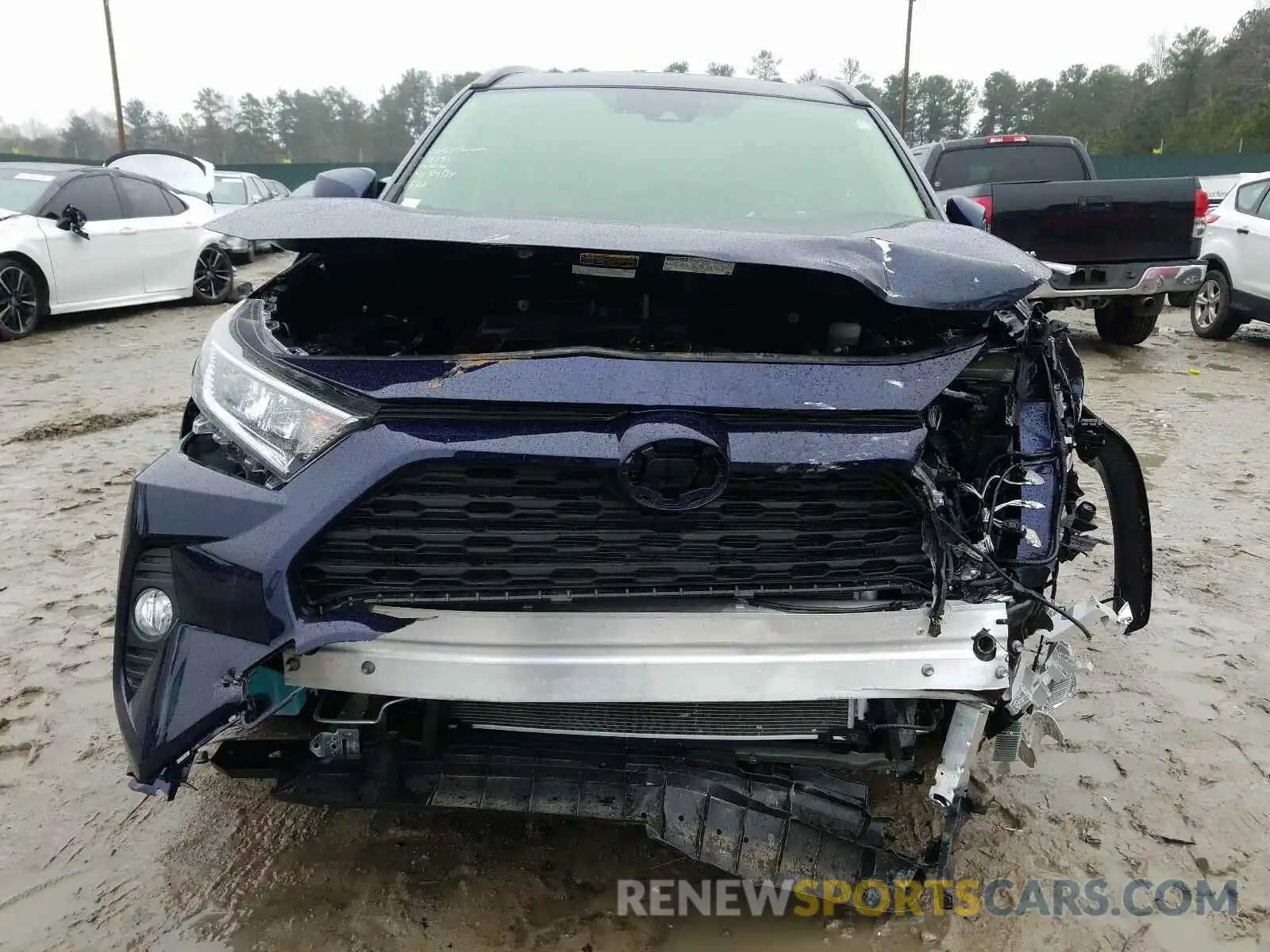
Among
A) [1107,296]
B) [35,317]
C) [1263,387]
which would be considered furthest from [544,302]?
[35,317]

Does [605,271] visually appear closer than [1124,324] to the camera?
Yes

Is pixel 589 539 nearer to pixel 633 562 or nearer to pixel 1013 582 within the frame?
pixel 633 562

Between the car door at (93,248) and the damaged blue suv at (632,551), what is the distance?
7.50 m

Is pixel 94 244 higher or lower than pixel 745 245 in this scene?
lower

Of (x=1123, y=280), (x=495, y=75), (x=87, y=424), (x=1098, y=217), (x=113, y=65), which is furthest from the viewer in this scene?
(x=113, y=65)

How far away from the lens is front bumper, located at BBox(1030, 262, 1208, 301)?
7.19m

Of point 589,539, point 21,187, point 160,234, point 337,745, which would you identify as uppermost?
point 21,187

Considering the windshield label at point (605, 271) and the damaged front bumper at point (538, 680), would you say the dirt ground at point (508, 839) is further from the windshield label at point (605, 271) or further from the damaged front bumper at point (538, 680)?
the windshield label at point (605, 271)

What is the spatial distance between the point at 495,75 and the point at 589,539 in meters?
2.54

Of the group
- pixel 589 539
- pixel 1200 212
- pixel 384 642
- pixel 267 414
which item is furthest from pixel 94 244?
pixel 1200 212

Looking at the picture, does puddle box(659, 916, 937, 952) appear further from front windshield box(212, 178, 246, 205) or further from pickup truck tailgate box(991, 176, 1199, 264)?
front windshield box(212, 178, 246, 205)

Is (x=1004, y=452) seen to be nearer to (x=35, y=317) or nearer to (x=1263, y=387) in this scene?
(x=1263, y=387)

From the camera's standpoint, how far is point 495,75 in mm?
3539

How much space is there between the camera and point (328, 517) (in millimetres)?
1583
